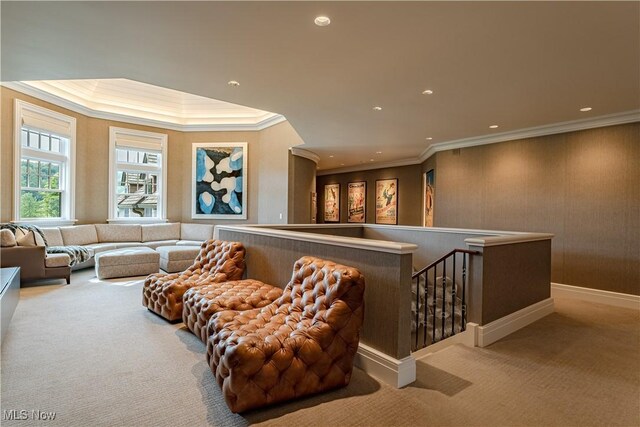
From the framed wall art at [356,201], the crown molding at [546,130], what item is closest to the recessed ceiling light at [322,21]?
the crown molding at [546,130]

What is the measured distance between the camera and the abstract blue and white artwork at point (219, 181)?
27.3 feet

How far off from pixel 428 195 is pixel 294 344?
683 centimetres

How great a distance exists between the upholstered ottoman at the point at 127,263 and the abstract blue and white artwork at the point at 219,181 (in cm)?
233

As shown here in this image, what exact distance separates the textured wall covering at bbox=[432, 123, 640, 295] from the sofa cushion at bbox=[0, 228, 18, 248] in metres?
7.84

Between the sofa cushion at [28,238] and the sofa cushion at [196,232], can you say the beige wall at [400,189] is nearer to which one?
the sofa cushion at [196,232]

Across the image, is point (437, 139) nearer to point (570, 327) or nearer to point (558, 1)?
point (570, 327)

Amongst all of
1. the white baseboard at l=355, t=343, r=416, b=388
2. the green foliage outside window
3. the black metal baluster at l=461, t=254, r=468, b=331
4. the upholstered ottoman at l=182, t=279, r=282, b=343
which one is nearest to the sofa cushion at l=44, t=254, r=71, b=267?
the green foliage outside window

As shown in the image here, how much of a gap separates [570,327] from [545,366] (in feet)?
4.43

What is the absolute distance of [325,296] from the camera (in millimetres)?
2402

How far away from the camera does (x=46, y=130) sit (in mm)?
6207

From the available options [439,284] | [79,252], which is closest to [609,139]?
[439,284]

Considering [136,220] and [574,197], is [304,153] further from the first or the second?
[574,197]

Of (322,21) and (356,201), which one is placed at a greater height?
(322,21)

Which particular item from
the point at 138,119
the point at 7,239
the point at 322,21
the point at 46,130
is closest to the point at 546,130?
the point at 322,21
